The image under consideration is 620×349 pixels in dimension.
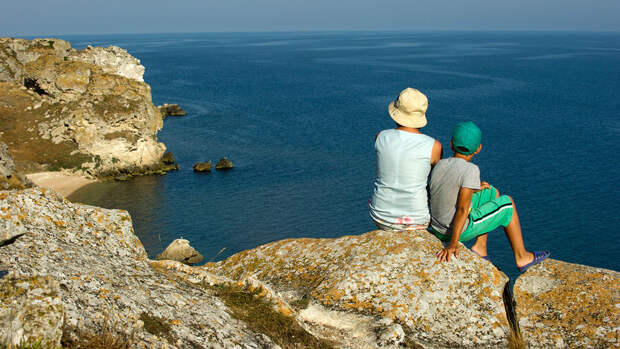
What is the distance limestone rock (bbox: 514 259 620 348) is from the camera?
6.29 meters

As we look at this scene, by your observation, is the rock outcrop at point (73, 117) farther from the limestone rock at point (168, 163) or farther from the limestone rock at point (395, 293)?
the limestone rock at point (395, 293)

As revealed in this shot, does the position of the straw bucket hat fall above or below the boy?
above

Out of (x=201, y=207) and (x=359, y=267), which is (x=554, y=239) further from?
(x=359, y=267)

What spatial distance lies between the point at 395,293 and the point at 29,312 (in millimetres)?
4448

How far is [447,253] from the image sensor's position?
725 centimetres

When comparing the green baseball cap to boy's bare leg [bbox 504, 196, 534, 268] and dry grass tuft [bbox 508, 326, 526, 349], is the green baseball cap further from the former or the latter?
Answer: dry grass tuft [bbox 508, 326, 526, 349]

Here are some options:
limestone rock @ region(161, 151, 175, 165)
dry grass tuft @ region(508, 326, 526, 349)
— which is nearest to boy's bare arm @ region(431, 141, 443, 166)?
dry grass tuft @ region(508, 326, 526, 349)

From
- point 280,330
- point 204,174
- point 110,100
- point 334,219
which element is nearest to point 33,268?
point 280,330

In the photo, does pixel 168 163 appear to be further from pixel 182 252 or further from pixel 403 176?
pixel 403 176

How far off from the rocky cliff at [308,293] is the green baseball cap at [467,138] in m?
1.46

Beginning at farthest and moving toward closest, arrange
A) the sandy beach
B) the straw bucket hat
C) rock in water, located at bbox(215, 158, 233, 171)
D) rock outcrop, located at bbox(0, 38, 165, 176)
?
rock in water, located at bbox(215, 158, 233, 171), rock outcrop, located at bbox(0, 38, 165, 176), the sandy beach, the straw bucket hat

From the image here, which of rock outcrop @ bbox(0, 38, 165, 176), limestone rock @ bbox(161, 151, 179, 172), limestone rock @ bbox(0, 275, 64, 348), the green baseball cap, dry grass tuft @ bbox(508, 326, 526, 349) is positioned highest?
the green baseball cap

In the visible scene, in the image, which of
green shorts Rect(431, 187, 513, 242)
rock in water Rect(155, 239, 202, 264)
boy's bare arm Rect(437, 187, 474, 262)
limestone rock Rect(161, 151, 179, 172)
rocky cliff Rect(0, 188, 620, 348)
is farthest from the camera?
limestone rock Rect(161, 151, 179, 172)

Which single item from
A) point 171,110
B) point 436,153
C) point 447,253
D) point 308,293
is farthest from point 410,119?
point 171,110
